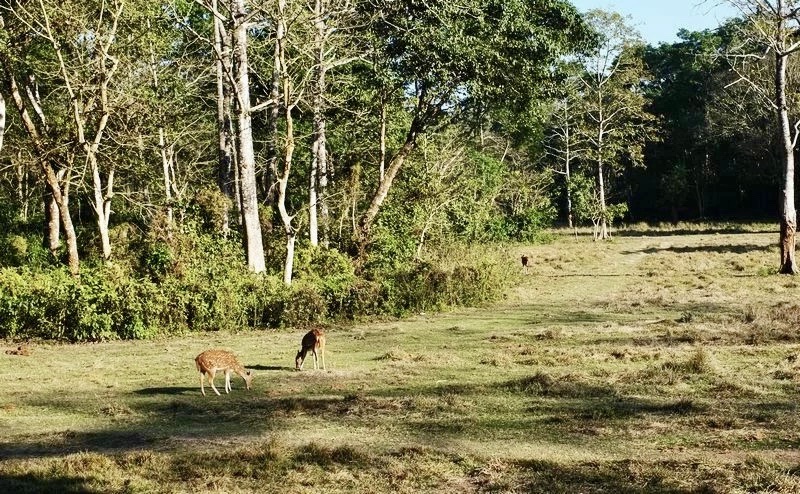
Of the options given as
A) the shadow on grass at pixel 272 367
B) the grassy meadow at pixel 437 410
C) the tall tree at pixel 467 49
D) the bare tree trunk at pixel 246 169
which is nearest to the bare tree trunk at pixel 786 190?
the tall tree at pixel 467 49

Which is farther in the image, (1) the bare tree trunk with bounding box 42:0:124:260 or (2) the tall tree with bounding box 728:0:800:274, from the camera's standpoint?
(2) the tall tree with bounding box 728:0:800:274

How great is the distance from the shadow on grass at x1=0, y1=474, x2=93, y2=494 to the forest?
10405 millimetres

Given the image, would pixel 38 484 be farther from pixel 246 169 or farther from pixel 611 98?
pixel 611 98

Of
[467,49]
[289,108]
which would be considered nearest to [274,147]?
[289,108]

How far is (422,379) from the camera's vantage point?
38.2ft

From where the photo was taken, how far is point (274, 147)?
25.5 meters

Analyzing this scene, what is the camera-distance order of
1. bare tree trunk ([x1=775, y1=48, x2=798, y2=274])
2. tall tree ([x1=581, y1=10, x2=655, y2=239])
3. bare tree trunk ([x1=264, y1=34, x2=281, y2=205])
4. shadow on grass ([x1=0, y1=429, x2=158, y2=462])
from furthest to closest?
tall tree ([x1=581, y1=10, x2=655, y2=239]) < bare tree trunk ([x1=775, y1=48, x2=798, y2=274]) < bare tree trunk ([x1=264, y1=34, x2=281, y2=205]) < shadow on grass ([x1=0, y1=429, x2=158, y2=462])

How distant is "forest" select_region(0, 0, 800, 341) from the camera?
60.6 feet

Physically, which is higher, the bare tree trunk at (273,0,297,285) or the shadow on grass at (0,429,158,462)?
the bare tree trunk at (273,0,297,285)

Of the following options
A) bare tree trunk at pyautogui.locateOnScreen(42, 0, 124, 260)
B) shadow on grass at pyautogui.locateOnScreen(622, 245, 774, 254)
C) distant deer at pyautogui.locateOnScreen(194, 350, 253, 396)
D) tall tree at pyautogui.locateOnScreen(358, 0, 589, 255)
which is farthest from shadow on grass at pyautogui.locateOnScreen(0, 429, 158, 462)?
shadow on grass at pyautogui.locateOnScreen(622, 245, 774, 254)

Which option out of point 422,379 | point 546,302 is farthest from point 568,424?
point 546,302

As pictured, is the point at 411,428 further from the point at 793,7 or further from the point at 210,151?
the point at 210,151

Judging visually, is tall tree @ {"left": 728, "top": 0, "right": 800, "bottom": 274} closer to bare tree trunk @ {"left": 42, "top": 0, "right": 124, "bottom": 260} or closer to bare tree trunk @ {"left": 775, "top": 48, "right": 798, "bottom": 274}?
bare tree trunk @ {"left": 775, "top": 48, "right": 798, "bottom": 274}

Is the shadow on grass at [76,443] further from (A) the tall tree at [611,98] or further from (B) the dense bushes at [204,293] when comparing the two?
(A) the tall tree at [611,98]
